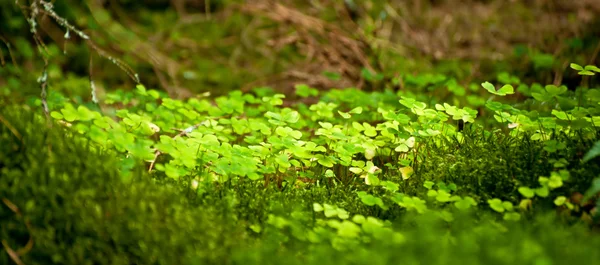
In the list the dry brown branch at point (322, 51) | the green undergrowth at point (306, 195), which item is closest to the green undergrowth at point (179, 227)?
the green undergrowth at point (306, 195)

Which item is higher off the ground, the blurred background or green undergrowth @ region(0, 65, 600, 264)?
green undergrowth @ region(0, 65, 600, 264)

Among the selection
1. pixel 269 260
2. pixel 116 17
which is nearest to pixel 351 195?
pixel 269 260

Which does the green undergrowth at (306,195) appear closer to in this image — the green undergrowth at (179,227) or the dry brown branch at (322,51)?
the green undergrowth at (179,227)

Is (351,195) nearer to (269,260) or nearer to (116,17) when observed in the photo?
(269,260)

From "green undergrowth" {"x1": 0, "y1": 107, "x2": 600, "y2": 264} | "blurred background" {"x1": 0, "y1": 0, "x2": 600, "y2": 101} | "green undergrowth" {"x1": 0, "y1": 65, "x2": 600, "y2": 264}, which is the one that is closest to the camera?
"green undergrowth" {"x1": 0, "y1": 107, "x2": 600, "y2": 264}

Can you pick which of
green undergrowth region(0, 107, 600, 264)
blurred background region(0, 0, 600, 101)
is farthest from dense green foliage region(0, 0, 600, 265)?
blurred background region(0, 0, 600, 101)

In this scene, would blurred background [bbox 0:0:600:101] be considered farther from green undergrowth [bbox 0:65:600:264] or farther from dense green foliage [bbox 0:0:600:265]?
green undergrowth [bbox 0:65:600:264]

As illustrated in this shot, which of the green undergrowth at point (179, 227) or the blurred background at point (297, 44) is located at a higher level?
the green undergrowth at point (179, 227)

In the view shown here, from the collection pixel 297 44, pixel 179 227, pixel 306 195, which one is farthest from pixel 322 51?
pixel 179 227

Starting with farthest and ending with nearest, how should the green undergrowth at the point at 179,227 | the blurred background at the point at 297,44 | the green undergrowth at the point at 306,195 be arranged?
the blurred background at the point at 297,44
the green undergrowth at the point at 306,195
the green undergrowth at the point at 179,227
